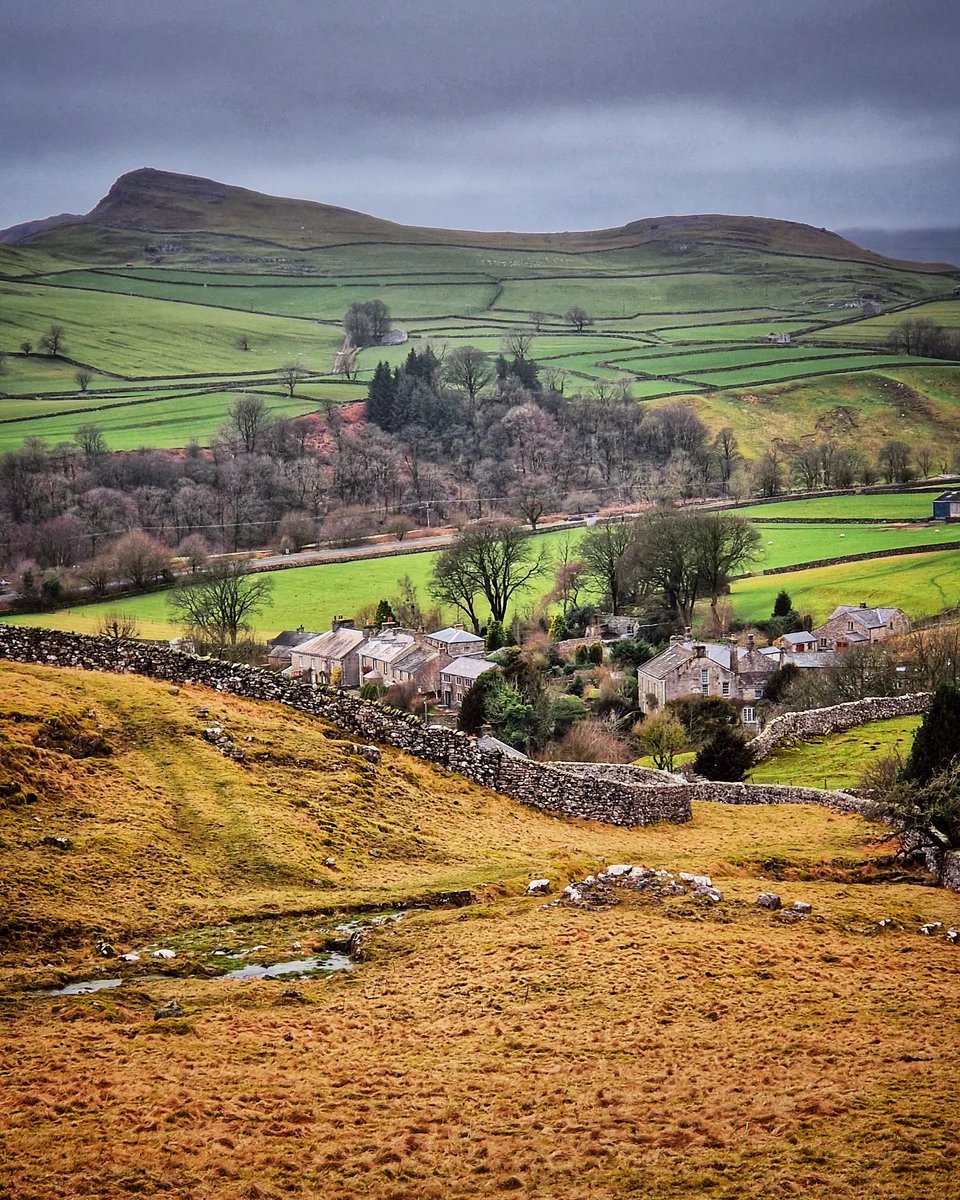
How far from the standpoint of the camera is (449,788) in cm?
2436

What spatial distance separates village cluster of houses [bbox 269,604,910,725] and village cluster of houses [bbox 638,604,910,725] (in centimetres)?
6

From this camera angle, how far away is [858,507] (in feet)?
359

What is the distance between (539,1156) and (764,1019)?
14.2 ft

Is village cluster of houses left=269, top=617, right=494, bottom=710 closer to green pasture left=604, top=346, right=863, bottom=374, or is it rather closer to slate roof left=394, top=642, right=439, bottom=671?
slate roof left=394, top=642, right=439, bottom=671

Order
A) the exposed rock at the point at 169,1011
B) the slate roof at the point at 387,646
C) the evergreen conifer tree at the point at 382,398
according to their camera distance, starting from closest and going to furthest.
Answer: the exposed rock at the point at 169,1011, the slate roof at the point at 387,646, the evergreen conifer tree at the point at 382,398

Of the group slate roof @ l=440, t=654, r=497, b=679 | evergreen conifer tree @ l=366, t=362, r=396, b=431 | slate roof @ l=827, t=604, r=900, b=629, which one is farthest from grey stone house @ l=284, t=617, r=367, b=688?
evergreen conifer tree @ l=366, t=362, r=396, b=431

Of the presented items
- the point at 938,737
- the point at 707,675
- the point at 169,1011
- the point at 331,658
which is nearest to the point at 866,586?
the point at 707,675

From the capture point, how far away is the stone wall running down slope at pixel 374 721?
24.0m

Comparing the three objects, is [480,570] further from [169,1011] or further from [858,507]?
[169,1011]

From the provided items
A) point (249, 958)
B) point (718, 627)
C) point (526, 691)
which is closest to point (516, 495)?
point (718, 627)

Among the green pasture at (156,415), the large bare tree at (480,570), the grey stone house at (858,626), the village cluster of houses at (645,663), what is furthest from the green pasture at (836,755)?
the green pasture at (156,415)

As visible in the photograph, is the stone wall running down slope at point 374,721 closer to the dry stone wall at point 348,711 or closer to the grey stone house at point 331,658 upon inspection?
the dry stone wall at point 348,711

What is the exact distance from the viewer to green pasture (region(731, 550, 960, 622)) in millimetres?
78250

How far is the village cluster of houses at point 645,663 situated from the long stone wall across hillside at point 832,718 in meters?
16.3
